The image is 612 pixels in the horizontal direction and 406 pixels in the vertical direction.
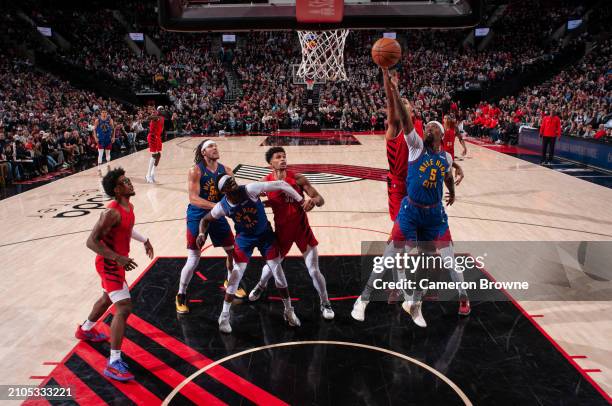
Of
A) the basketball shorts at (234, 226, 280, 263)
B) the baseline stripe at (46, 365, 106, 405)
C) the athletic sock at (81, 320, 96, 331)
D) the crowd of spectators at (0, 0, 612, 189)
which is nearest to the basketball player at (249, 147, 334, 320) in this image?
the basketball shorts at (234, 226, 280, 263)

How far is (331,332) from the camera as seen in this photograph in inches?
181

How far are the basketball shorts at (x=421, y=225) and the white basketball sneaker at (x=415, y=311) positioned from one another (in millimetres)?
617

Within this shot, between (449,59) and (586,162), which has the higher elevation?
(449,59)

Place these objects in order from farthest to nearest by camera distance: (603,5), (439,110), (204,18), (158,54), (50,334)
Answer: (158,54), (603,5), (439,110), (204,18), (50,334)

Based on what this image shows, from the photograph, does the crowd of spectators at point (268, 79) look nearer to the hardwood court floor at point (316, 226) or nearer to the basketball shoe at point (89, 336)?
the hardwood court floor at point (316, 226)

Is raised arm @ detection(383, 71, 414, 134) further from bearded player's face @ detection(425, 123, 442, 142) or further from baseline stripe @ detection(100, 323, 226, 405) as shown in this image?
baseline stripe @ detection(100, 323, 226, 405)

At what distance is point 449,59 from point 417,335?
1166 inches

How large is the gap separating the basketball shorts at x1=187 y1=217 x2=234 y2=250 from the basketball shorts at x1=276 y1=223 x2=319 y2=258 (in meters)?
0.69

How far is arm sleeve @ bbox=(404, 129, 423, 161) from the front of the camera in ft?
14.5

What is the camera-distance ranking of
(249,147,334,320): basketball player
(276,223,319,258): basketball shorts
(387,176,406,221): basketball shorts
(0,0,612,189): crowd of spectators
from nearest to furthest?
1. (249,147,334,320): basketball player
2. (276,223,319,258): basketball shorts
3. (387,176,406,221): basketball shorts
4. (0,0,612,189): crowd of spectators

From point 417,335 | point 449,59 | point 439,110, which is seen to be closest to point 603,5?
point 449,59

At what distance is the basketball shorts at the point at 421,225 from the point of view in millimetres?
4723

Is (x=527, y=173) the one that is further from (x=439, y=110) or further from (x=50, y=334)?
(x=439, y=110)

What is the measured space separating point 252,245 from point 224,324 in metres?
0.78
